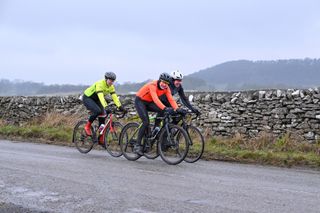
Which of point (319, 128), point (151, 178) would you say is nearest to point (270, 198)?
point (151, 178)

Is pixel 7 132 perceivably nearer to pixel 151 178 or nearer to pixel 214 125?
pixel 214 125

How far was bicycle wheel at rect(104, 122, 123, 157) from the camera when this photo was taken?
13428 millimetres

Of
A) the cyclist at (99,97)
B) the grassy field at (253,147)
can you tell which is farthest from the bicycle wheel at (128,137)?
the grassy field at (253,147)

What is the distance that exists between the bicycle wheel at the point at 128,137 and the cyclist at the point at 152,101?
0.33 meters

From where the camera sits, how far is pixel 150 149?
41.2ft

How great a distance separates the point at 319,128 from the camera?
14.8 m

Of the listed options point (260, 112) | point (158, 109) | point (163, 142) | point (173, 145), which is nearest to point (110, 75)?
point (158, 109)

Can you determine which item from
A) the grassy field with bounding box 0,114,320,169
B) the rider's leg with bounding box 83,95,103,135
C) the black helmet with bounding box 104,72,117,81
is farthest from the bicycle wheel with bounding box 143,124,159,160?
the rider's leg with bounding box 83,95,103,135

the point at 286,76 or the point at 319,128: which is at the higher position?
the point at 286,76

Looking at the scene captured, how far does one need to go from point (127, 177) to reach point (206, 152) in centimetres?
457

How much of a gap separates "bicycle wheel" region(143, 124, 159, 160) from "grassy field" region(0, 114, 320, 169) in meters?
1.33

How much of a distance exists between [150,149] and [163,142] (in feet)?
1.86

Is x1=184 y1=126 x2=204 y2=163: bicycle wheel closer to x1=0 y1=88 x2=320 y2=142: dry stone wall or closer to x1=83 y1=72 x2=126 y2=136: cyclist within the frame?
x1=83 y1=72 x2=126 y2=136: cyclist

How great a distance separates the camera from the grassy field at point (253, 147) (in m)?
12.5
